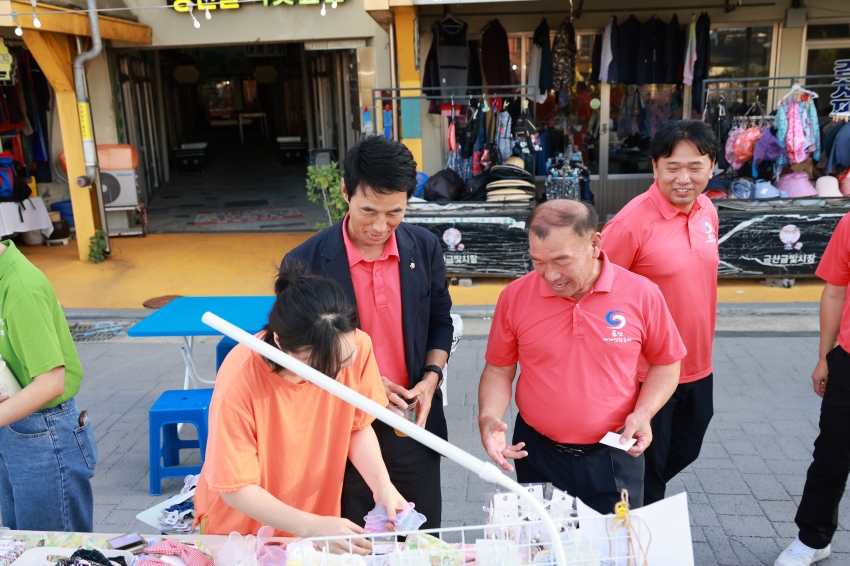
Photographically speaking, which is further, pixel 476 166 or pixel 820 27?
pixel 820 27

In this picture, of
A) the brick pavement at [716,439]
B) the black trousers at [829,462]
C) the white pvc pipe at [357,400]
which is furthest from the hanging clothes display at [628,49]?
the white pvc pipe at [357,400]

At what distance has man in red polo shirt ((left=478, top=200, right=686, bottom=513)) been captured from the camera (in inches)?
93.0

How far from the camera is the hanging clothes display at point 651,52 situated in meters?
9.11

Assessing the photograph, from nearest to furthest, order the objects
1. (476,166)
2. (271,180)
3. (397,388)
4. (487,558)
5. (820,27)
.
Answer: (487,558) < (397,388) < (476,166) < (820,27) < (271,180)

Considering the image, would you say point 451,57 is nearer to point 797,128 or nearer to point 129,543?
point 797,128

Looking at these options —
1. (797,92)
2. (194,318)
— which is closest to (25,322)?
(194,318)

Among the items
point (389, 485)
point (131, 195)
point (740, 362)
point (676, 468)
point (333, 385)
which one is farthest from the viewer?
point (131, 195)

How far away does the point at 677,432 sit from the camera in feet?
10.6

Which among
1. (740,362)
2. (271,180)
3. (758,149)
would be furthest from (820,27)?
(271,180)

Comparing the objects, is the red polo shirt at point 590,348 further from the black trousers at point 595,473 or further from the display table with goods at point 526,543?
the display table with goods at point 526,543

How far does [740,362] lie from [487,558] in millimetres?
4789

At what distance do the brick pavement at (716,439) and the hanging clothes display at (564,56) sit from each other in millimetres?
4380

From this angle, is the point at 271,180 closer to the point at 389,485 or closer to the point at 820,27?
the point at 820,27

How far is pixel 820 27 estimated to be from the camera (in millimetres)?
9305
